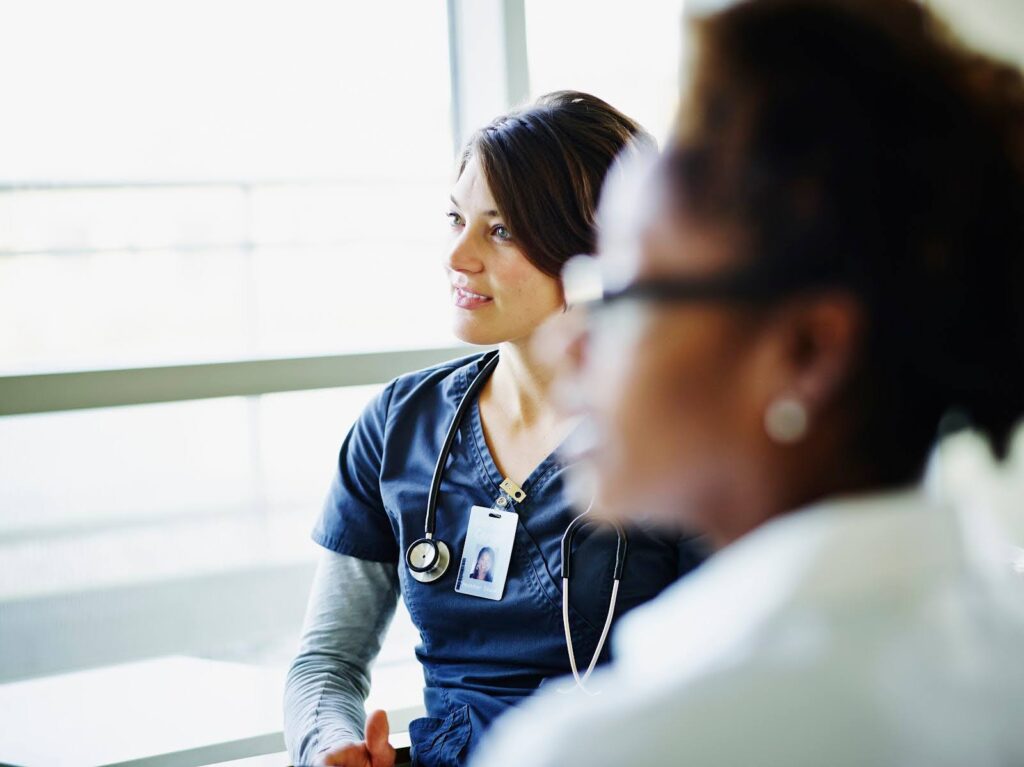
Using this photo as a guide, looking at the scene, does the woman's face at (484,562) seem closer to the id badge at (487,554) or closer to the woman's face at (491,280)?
the id badge at (487,554)

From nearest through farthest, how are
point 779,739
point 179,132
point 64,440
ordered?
1. point 779,739
2. point 64,440
3. point 179,132

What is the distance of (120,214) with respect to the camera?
2.02 metres

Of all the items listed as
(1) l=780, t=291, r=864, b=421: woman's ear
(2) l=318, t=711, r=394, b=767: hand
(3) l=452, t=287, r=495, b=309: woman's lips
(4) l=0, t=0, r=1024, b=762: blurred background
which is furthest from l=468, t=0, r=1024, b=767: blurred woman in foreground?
(4) l=0, t=0, r=1024, b=762: blurred background

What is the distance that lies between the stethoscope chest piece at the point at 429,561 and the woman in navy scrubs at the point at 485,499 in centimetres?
1

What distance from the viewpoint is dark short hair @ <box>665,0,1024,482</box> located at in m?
0.60

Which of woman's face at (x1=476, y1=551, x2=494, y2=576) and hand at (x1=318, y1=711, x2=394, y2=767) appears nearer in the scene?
hand at (x1=318, y1=711, x2=394, y2=767)

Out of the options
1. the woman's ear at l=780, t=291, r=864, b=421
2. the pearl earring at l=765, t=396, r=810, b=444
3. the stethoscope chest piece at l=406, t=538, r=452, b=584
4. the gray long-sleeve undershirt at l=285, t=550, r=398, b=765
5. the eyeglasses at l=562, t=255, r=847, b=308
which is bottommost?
the gray long-sleeve undershirt at l=285, t=550, r=398, b=765

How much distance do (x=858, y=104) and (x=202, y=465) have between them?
1.68 m

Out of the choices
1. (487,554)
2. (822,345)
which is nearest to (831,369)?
(822,345)

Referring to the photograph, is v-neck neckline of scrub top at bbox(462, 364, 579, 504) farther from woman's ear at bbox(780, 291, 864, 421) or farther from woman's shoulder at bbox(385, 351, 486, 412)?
woman's ear at bbox(780, 291, 864, 421)

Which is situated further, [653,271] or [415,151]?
[415,151]

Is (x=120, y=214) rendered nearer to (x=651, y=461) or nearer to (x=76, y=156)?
(x=76, y=156)

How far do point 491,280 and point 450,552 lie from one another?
418 millimetres

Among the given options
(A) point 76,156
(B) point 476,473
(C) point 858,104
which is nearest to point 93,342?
(A) point 76,156
